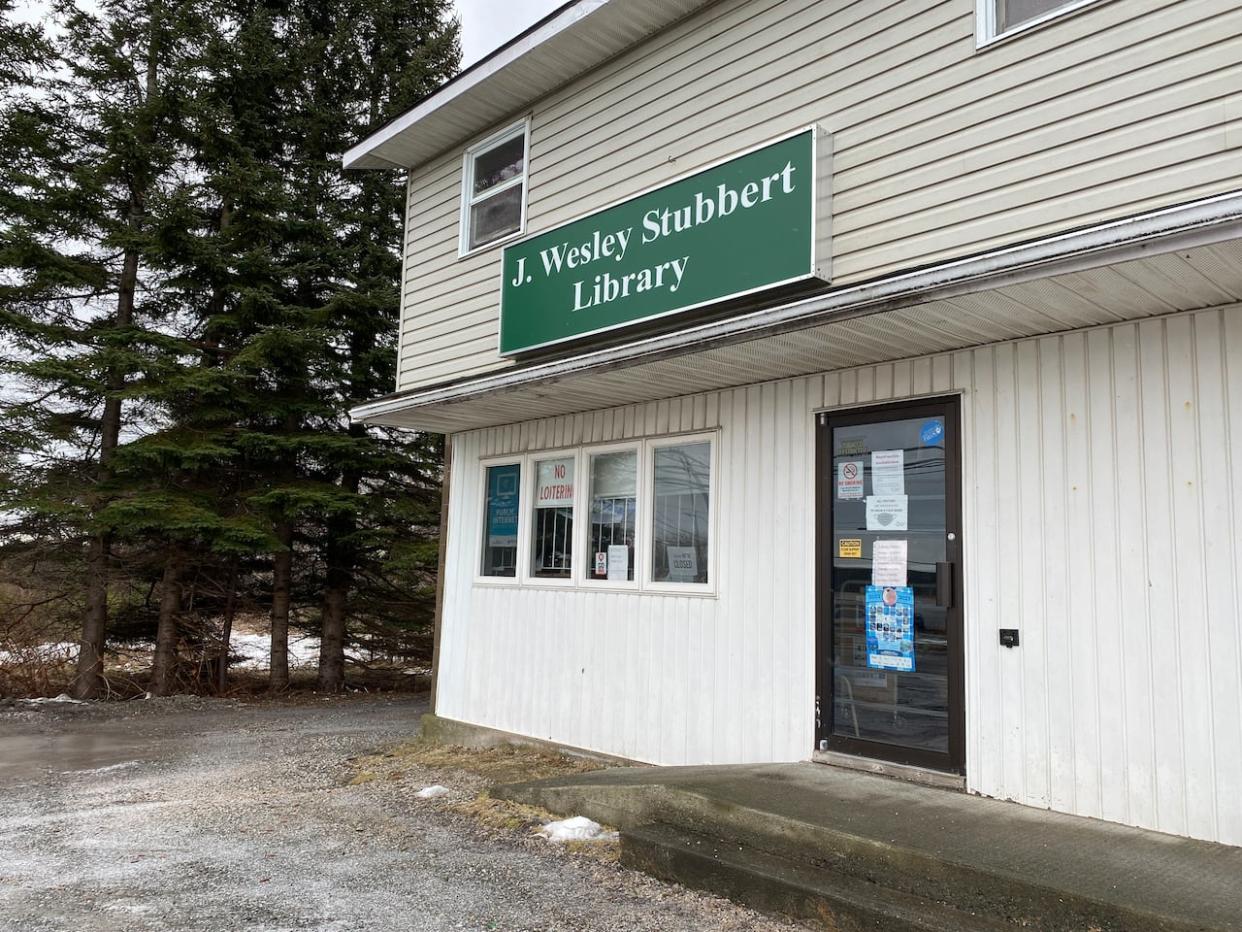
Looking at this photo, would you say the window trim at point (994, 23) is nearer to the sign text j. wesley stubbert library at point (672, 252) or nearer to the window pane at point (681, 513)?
the sign text j. wesley stubbert library at point (672, 252)

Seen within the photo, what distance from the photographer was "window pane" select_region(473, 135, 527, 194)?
332 inches

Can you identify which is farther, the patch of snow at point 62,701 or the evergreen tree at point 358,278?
the evergreen tree at point 358,278

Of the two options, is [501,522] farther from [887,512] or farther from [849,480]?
[887,512]

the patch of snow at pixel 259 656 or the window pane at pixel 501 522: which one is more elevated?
the window pane at pixel 501 522

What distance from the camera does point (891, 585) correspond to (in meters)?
5.53

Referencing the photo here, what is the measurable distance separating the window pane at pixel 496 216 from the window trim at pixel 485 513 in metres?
2.04

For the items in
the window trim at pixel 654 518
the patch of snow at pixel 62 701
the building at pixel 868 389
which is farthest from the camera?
the patch of snow at pixel 62 701

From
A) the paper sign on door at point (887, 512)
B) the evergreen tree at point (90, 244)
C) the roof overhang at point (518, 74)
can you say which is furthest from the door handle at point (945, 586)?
the evergreen tree at point (90, 244)

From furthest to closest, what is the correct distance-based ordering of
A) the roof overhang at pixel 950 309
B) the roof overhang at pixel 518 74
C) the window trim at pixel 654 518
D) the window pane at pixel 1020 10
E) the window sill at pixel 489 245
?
the window sill at pixel 489 245, the roof overhang at pixel 518 74, the window trim at pixel 654 518, the window pane at pixel 1020 10, the roof overhang at pixel 950 309

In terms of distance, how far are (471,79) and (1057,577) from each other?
6.28 m

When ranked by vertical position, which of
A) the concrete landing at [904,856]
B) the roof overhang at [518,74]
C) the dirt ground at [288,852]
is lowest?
the dirt ground at [288,852]

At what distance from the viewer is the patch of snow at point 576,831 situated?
535 centimetres

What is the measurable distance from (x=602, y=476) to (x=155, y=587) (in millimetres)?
9543

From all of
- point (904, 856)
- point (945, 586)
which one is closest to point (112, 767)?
point (904, 856)
